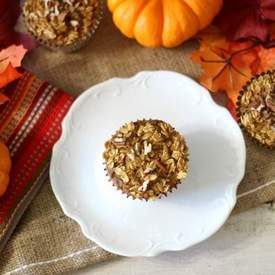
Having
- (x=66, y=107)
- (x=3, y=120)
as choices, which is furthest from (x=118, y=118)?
(x=3, y=120)

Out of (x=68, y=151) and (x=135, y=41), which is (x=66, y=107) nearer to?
(x=68, y=151)

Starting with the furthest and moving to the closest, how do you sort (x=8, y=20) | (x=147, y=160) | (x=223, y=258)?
(x=8, y=20)
(x=223, y=258)
(x=147, y=160)

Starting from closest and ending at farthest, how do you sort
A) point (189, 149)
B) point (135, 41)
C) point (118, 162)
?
point (118, 162) < point (189, 149) < point (135, 41)

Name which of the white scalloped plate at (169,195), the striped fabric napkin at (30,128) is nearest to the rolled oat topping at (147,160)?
the white scalloped plate at (169,195)

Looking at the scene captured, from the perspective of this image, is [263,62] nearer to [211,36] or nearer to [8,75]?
[211,36]

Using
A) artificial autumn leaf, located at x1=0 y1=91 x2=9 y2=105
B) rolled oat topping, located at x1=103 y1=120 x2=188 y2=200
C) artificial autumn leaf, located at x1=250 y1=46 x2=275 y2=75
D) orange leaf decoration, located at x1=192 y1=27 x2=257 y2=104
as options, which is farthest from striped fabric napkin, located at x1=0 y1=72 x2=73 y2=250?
artificial autumn leaf, located at x1=250 y1=46 x2=275 y2=75

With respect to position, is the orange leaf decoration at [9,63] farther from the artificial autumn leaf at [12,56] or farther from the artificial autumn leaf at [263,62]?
the artificial autumn leaf at [263,62]

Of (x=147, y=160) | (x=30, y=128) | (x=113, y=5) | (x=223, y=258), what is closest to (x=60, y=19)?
(x=113, y=5)

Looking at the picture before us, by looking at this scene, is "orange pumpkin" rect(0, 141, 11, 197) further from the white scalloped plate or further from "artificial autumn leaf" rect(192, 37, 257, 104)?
"artificial autumn leaf" rect(192, 37, 257, 104)
